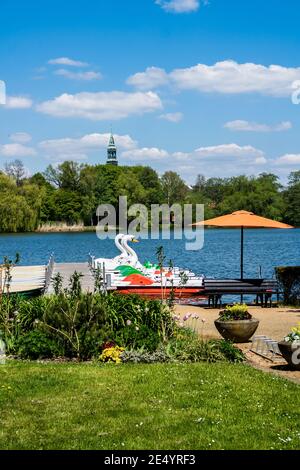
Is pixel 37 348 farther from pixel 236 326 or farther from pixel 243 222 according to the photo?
pixel 243 222

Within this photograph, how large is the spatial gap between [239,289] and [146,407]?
1317 cm

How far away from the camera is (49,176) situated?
116750 millimetres

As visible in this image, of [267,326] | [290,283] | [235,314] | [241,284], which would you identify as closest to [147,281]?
[241,284]

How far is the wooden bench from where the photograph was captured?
20.3 meters

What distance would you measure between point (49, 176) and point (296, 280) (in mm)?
99699

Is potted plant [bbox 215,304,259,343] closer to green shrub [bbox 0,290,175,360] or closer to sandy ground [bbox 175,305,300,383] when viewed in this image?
sandy ground [bbox 175,305,300,383]

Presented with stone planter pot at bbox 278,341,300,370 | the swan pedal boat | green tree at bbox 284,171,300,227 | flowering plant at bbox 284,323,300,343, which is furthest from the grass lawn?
green tree at bbox 284,171,300,227

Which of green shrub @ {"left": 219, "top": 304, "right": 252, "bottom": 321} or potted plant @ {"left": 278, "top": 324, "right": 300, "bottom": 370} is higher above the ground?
green shrub @ {"left": 219, "top": 304, "right": 252, "bottom": 321}

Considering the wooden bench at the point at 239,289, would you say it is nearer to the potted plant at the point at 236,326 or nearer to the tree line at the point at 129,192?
the potted plant at the point at 236,326

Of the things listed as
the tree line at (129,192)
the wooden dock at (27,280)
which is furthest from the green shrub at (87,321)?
the tree line at (129,192)

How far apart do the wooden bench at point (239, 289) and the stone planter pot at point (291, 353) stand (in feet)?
31.5

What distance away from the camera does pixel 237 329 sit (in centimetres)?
1284

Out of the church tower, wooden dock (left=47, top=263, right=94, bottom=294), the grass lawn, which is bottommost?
the grass lawn

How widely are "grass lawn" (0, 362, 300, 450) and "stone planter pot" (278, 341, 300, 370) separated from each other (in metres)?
0.87
